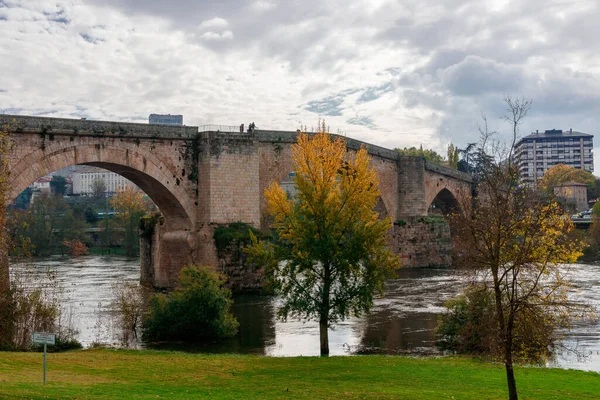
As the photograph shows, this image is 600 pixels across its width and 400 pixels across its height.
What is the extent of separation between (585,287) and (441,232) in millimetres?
18949

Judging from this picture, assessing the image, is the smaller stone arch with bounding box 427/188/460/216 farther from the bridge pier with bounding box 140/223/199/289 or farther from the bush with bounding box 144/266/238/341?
the bush with bounding box 144/266/238/341

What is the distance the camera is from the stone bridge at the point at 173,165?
102ft

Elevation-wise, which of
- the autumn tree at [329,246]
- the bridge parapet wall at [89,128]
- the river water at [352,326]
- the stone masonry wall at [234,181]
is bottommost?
the river water at [352,326]

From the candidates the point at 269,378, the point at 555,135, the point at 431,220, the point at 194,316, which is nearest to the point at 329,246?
the point at 269,378

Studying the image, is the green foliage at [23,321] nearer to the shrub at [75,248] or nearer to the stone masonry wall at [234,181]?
the stone masonry wall at [234,181]

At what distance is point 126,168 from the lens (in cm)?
3512

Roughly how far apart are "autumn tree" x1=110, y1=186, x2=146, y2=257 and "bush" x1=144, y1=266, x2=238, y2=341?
44215mm

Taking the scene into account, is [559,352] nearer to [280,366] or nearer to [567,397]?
[567,397]

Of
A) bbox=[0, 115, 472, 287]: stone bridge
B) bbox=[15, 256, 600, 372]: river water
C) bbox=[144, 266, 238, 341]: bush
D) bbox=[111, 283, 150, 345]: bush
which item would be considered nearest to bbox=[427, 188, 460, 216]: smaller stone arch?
bbox=[15, 256, 600, 372]: river water

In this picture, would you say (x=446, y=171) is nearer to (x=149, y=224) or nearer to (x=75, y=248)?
(x=149, y=224)

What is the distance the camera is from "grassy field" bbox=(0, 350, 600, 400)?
570 inches

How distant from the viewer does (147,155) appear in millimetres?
35531

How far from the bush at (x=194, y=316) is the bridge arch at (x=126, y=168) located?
8.26 meters

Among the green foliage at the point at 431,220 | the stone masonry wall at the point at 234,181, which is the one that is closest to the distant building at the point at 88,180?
the green foliage at the point at 431,220
